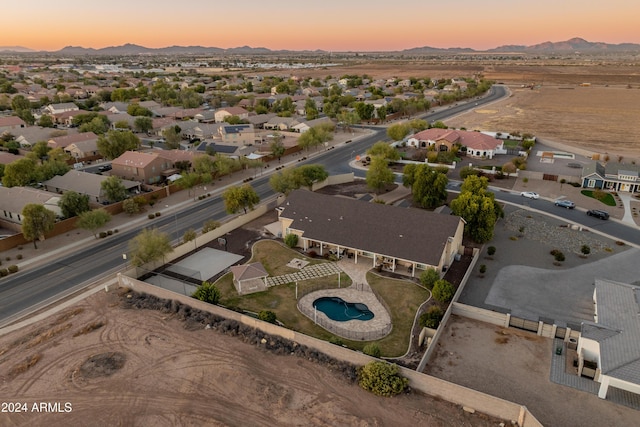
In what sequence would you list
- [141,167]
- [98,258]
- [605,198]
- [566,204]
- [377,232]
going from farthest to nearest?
[141,167] < [605,198] < [566,204] < [98,258] < [377,232]

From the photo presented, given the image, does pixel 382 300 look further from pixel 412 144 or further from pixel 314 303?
pixel 412 144

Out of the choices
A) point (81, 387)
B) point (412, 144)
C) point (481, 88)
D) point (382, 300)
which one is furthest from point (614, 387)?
point (481, 88)

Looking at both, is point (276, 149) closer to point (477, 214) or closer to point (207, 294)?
point (477, 214)

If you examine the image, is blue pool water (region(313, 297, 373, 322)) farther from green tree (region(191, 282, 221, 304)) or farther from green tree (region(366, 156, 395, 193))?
green tree (region(366, 156, 395, 193))

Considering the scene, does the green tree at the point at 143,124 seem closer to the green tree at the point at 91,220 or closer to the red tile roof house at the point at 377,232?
the green tree at the point at 91,220

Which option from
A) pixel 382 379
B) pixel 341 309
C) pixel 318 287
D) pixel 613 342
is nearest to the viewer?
pixel 382 379

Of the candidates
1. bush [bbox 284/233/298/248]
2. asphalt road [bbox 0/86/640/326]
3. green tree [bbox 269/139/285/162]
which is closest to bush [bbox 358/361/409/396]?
bush [bbox 284/233/298/248]

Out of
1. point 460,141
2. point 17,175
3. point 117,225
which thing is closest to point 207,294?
point 117,225
